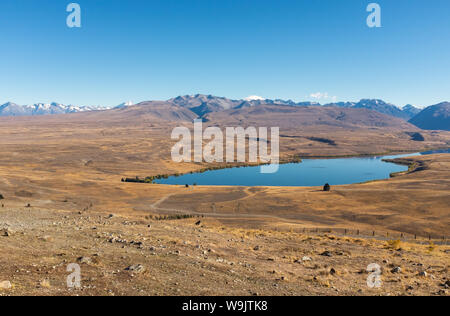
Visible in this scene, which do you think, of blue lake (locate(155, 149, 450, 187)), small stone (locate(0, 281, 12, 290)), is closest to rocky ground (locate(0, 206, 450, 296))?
small stone (locate(0, 281, 12, 290))

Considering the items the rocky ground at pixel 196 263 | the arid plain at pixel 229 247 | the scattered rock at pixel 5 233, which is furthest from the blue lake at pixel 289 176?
the scattered rock at pixel 5 233

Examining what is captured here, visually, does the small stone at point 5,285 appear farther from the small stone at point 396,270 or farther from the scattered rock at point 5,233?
the small stone at point 396,270

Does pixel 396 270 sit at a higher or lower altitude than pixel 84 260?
lower

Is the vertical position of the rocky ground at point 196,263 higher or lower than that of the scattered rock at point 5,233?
lower

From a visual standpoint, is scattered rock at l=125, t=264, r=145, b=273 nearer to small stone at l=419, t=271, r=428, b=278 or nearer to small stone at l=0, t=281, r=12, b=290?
Result: small stone at l=0, t=281, r=12, b=290

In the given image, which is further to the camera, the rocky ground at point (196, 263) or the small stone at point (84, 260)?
the small stone at point (84, 260)

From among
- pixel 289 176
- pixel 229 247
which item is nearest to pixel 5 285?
pixel 229 247

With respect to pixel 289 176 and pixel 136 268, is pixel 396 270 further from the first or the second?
pixel 289 176

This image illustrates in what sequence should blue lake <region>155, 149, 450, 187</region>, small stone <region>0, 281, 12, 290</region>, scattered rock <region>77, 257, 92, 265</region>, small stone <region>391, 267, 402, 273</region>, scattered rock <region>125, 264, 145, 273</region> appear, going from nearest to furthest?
small stone <region>0, 281, 12, 290</region> → scattered rock <region>125, 264, 145, 273</region> → scattered rock <region>77, 257, 92, 265</region> → small stone <region>391, 267, 402, 273</region> → blue lake <region>155, 149, 450, 187</region>
